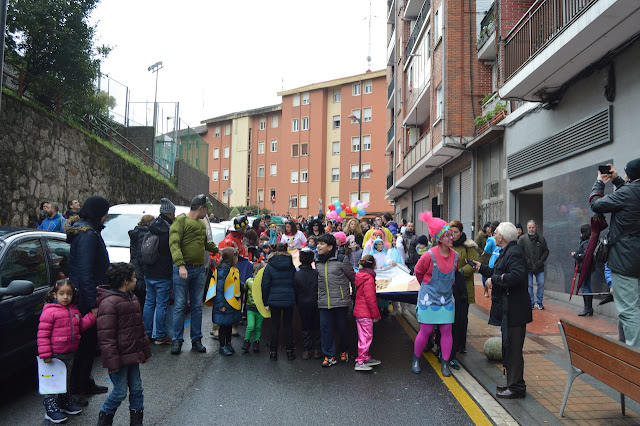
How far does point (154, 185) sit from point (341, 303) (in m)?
17.7

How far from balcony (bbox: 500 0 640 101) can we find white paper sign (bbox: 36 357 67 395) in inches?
374

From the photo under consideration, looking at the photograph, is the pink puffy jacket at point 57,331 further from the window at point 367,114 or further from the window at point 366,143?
the window at point 367,114

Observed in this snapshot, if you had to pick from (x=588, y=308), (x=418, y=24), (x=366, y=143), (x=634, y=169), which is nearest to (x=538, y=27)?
(x=588, y=308)

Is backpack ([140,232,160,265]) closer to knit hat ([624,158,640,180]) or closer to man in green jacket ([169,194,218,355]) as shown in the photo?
man in green jacket ([169,194,218,355])

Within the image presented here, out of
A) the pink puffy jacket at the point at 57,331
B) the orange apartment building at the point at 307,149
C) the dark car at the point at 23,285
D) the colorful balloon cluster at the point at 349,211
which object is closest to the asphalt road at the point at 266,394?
the dark car at the point at 23,285

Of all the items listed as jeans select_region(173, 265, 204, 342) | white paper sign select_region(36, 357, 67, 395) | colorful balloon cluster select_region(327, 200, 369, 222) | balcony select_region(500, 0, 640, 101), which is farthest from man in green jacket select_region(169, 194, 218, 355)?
colorful balloon cluster select_region(327, 200, 369, 222)

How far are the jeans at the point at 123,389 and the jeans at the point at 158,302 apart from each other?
9.30ft

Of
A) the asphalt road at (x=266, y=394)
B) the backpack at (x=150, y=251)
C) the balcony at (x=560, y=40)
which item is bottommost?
the asphalt road at (x=266, y=394)

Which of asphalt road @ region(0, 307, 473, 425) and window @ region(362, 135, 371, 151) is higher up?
window @ region(362, 135, 371, 151)

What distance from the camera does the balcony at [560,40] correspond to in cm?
886

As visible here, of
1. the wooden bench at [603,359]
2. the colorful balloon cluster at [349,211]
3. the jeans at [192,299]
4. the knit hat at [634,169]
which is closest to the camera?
the wooden bench at [603,359]

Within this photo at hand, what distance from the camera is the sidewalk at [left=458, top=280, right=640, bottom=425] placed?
14.7ft

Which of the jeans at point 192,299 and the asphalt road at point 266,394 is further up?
the jeans at point 192,299

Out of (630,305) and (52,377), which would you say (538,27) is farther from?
(52,377)
